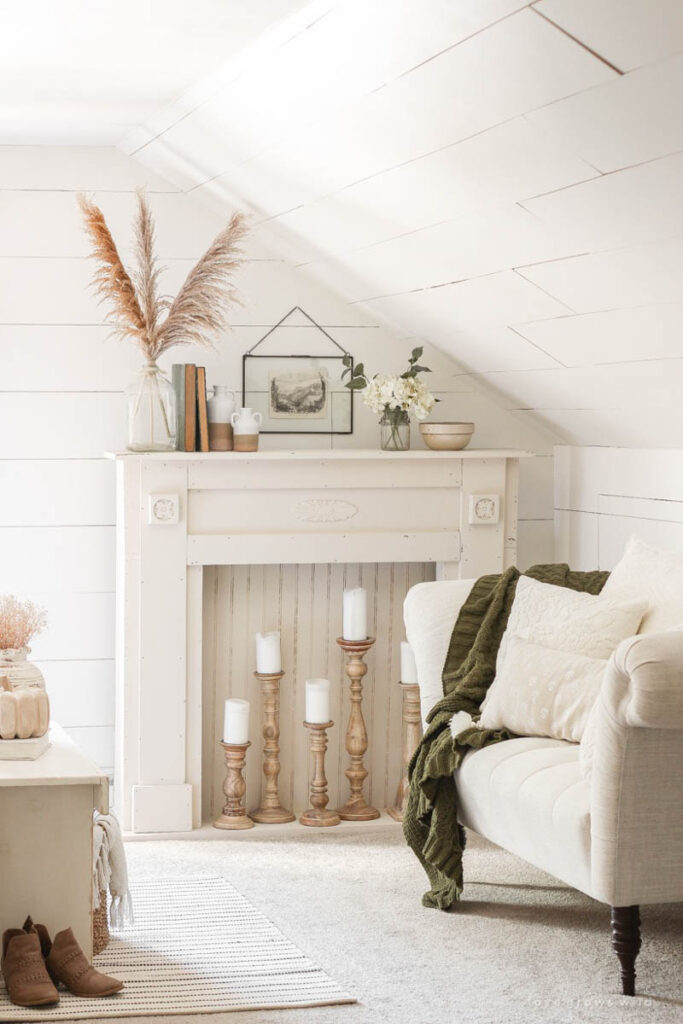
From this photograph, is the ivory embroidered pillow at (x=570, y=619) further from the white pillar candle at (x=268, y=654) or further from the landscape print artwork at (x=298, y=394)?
the landscape print artwork at (x=298, y=394)

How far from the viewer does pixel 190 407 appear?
3.83m

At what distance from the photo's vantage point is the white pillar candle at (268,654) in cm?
392

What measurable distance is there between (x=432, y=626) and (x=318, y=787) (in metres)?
0.89

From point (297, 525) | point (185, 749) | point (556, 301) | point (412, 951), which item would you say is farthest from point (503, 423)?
point (412, 951)

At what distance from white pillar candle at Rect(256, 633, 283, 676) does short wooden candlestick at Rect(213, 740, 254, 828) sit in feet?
0.76

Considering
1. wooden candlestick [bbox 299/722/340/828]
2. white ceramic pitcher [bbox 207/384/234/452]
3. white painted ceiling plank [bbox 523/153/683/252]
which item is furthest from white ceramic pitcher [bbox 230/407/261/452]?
white painted ceiling plank [bbox 523/153/683/252]

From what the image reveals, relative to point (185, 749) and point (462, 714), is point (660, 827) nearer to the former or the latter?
point (462, 714)

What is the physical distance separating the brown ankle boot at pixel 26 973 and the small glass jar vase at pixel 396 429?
193cm

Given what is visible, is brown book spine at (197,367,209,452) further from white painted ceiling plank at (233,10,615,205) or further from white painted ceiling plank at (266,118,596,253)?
white painted ceiling plank at (233,10,615,205)

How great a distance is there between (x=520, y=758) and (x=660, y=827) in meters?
0.42

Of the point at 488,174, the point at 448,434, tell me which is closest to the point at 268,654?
the point at 448,434

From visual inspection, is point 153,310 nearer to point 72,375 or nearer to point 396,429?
point 72,375

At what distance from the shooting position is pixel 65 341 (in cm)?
400

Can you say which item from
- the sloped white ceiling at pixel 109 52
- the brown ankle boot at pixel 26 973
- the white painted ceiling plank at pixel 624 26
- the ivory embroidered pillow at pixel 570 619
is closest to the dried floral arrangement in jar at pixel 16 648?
the brown ankle boot at pixel 26 973
